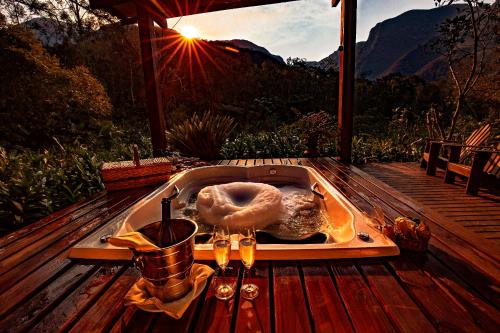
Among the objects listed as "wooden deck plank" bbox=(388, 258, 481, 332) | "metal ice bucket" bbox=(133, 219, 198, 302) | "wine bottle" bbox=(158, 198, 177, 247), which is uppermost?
"wine bottle" bbox=(158, 198, 177, 247)

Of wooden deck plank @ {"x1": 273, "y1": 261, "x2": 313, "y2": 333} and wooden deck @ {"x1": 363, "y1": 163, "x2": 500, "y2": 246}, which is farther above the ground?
wooden deck plank @ {"x1": 273, "y1": 261, "x2": 313, "y2": 333}

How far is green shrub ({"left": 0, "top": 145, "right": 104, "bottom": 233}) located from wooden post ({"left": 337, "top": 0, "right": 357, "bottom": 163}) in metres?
3.11

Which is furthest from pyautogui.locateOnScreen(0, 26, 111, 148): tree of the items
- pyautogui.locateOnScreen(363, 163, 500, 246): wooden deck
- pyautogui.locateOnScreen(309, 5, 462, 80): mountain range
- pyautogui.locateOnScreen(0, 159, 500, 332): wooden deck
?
pyautogui.locateOnScreen(309, 5, 462, 80): mountain range

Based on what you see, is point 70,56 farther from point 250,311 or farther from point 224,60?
point 250,311

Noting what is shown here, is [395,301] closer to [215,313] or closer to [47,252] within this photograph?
[215,313]

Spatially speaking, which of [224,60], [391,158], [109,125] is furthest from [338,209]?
[224,60]

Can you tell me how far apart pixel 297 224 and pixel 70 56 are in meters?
8.11

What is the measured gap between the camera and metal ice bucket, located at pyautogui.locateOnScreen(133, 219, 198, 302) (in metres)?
0.82

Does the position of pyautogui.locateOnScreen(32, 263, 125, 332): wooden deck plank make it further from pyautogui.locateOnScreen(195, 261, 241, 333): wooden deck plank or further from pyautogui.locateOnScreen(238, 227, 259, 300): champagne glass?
pyautogui.locateOnScreen(238, 227, 259, 300): champagne glass

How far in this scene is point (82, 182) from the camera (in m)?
2.55

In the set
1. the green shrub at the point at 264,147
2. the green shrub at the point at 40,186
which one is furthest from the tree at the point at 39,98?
the green shrub at the point at 264,147

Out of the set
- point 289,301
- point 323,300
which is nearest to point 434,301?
point 323,300

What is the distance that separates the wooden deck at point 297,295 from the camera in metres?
0.81

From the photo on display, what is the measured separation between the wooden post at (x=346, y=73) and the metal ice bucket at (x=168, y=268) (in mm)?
3011
